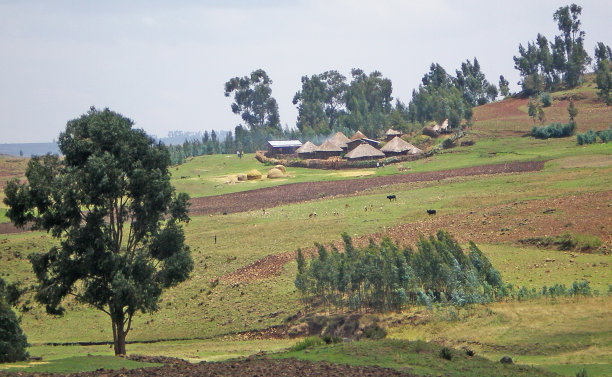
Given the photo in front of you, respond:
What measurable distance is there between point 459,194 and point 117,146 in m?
38.5

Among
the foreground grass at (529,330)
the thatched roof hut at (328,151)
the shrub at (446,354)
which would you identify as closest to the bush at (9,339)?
the foreground grass at (529,330)

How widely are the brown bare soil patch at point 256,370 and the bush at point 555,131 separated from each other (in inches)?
3115

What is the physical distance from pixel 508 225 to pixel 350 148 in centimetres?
6968

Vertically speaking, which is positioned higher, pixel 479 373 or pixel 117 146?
pixel 117 146

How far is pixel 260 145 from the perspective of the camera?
16750 cm

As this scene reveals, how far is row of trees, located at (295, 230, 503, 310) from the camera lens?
33.6 meters

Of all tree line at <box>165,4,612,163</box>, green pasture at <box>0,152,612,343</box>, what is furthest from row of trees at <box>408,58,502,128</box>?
green pasture at <box>0,152,612,343</box>

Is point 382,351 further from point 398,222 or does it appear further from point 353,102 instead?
point 353,102

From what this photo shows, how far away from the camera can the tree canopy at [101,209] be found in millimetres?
30516

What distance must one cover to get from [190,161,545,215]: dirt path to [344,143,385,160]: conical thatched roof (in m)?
19.5

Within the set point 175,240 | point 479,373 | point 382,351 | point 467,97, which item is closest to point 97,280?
point 175,240

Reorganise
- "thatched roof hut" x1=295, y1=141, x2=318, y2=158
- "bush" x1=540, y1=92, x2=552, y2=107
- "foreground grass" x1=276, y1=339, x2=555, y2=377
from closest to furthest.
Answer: "foreground grass" x1=276, y1=339, x2=555, y2=377, "thatched roof hut" x1=295, y1=141, x2=318, y2=158, "bush" x1=540, y1=92, x2=552, y2=107

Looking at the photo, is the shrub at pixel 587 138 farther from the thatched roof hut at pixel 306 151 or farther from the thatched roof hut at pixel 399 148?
the thatched roof hut at pixel 306 151

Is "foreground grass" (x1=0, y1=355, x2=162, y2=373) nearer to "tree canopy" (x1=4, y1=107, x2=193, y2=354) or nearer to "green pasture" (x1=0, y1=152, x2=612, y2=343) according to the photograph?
"tree canopy" (x1=4, y1=107, x2=193, y2=354)
